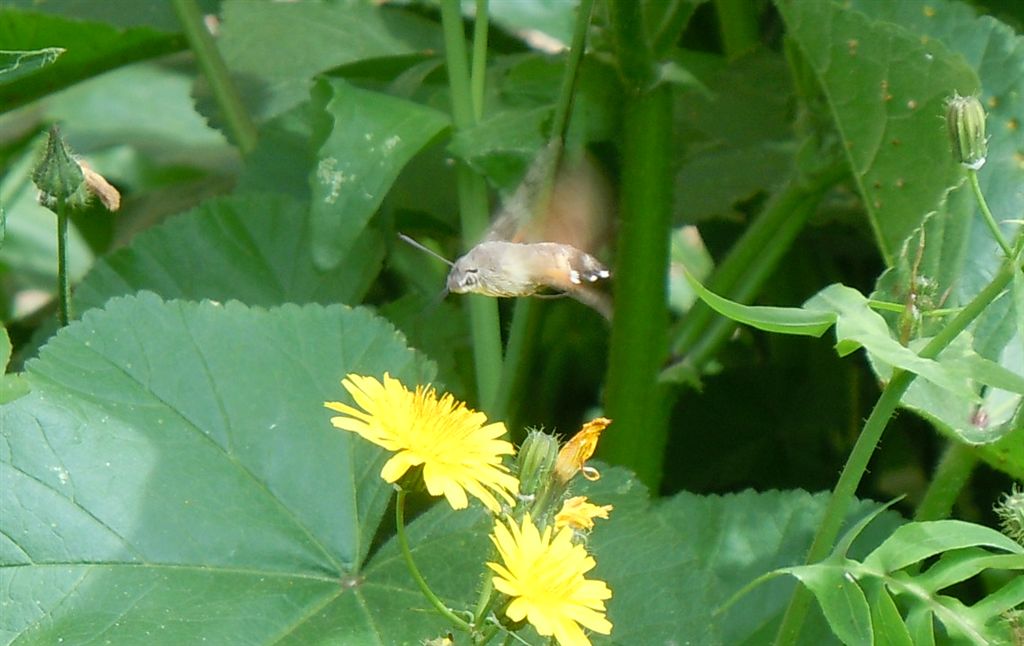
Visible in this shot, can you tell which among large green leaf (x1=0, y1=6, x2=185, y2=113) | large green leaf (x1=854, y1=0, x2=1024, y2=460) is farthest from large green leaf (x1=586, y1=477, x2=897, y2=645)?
large green leaf (x1=0, y1=6, x2=185, y2=113)

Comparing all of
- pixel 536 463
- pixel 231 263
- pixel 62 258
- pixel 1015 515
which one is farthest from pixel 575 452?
pixel 231 263

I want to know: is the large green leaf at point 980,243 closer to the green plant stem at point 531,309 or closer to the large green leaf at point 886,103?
the large green leaf at point 886,103

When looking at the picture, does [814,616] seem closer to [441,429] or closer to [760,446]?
[441,429]

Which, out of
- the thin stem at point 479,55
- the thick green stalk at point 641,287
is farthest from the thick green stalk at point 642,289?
the thin stem at point 479,55

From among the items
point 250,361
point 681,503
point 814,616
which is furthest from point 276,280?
point 814,616

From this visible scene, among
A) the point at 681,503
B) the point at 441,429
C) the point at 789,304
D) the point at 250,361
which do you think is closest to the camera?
the point at 441,429

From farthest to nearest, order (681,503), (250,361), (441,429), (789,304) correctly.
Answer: (789,304)
(681,503)
(250,361)
(441,429)

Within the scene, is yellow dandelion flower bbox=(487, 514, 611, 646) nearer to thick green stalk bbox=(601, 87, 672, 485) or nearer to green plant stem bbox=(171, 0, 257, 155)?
thick green stalk bbox=(601, 87, 672, 485)

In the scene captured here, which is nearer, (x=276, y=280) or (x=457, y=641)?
(x=457, y=641)
